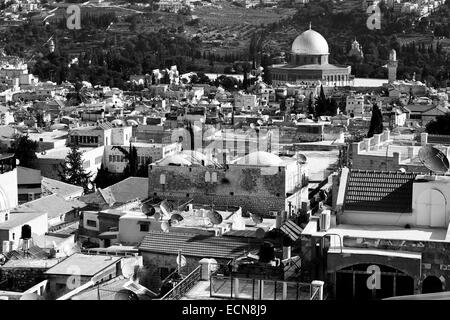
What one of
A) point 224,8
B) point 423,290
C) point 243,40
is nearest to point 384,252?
point 423,290

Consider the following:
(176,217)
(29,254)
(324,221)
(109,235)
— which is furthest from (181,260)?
(109,235)

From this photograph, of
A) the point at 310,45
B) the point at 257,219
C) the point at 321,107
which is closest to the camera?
the point at 257,219

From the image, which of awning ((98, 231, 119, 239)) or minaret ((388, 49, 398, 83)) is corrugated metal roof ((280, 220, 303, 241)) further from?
minaret ((388, 49, 398, 83))

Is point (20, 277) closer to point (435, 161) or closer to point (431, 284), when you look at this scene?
point (435, 161)

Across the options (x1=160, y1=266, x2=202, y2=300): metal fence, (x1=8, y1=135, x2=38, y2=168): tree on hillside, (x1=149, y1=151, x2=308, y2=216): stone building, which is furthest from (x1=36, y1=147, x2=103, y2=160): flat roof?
(x1=160, y1=266, x2=202, y2=300): metal fence

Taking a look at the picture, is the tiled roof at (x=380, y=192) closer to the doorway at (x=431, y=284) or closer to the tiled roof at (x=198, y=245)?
the doorway at (x=431, y=284)

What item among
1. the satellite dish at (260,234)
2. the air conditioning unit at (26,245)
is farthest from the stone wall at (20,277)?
the satellite dish at (260,234)
